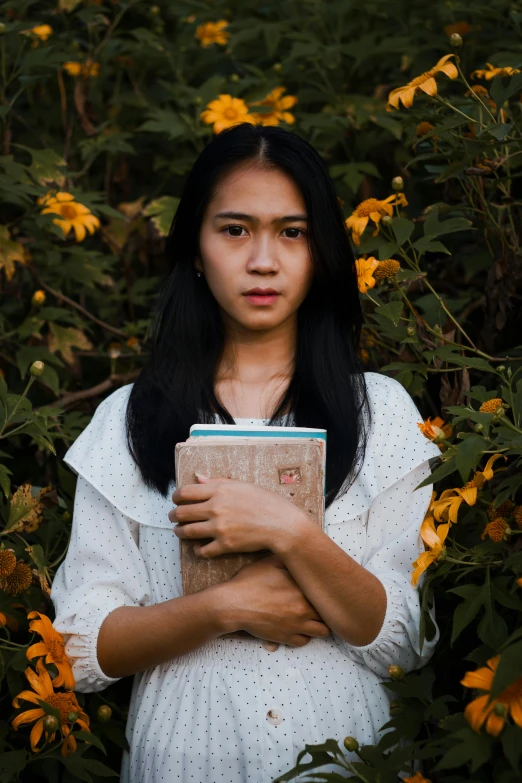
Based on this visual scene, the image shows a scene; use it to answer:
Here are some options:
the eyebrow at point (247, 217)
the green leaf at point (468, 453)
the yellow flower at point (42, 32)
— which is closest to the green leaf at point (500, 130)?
the eyebrow at point (247, 217)

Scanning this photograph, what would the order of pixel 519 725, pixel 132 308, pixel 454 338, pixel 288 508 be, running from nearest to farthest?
pixel 519 725 → pixel 288 508 → pixel 454 338 → pixel 132 308

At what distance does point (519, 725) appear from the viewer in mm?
1264

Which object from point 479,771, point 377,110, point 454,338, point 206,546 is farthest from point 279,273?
point 377,110

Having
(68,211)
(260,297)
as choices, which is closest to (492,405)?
(260,297)

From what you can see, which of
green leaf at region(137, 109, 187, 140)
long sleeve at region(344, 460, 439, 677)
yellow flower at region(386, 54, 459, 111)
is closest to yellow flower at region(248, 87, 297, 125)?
green leaf at region(137, 109, 187, 140)

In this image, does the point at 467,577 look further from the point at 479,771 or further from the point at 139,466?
the point at 139,466

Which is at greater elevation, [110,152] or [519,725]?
[110,152]

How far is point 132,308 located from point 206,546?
1405 millimetres

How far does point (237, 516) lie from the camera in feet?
5.22

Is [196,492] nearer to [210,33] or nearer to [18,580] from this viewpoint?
[18,580]

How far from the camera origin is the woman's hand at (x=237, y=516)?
5.22 ft

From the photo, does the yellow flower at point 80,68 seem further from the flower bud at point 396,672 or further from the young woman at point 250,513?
the flower bud at point 396,672

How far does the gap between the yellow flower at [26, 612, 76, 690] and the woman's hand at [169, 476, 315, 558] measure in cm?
29

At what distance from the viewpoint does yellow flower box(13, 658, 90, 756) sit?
5.47ft
